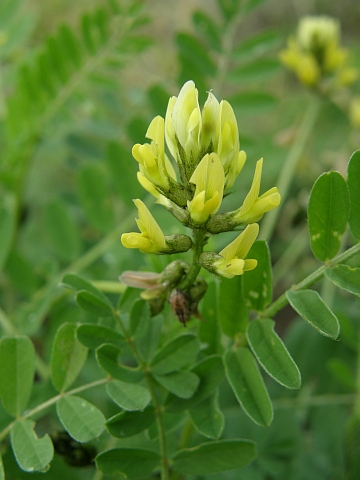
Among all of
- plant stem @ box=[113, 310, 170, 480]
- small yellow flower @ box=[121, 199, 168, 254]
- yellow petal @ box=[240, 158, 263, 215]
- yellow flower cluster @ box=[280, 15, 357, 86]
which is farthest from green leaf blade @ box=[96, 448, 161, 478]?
yellow flower cluster @ box=[280, 15, 357, 86]

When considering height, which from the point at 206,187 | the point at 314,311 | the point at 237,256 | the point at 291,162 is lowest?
the point at 291,162

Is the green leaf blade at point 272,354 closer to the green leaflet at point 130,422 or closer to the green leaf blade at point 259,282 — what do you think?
the green leaf blade at point 259,282

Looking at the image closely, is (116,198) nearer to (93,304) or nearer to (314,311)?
(93,304)

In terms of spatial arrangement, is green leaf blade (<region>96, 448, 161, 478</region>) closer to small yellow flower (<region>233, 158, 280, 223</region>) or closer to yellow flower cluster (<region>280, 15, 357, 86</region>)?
small yellow flower (<region>233, 158, 280, 223</region>)

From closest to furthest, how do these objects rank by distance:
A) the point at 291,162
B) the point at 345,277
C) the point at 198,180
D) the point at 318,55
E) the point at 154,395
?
the point at 198,180 → the point at 345,277 → the point at 154,395 → the point at 291,162 → the point at 318,55

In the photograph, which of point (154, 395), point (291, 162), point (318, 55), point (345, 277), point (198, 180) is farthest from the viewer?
point (318, 55)

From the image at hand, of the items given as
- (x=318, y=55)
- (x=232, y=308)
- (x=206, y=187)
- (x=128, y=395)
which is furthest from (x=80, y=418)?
(x=318, y=55)

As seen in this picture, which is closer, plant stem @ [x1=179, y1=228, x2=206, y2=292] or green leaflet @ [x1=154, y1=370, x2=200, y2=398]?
plant stem @ [x1=179, y1=228, x2=206, y2=292]

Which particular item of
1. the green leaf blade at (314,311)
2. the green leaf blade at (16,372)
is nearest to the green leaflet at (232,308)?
the green leaf blade at (314,311)
